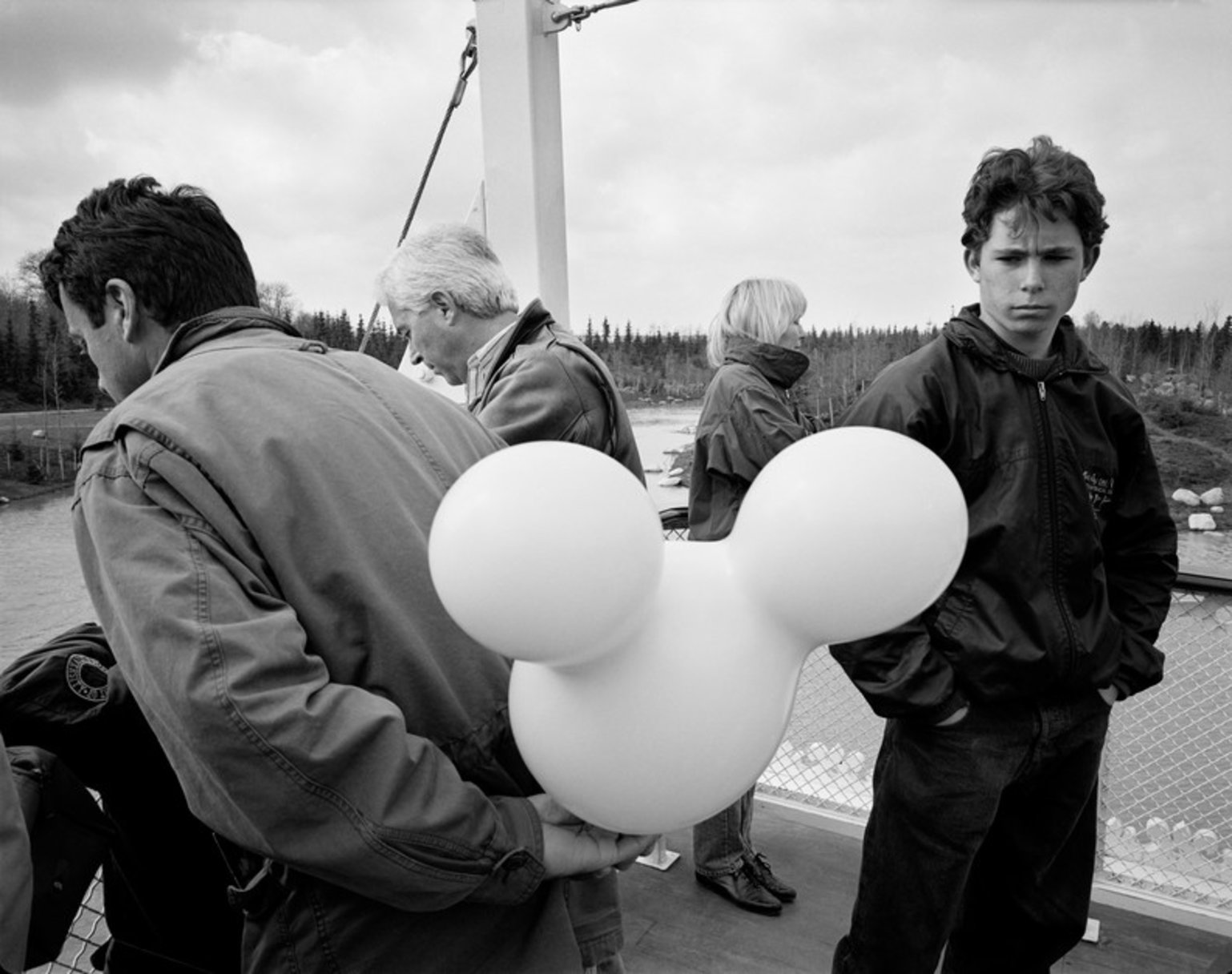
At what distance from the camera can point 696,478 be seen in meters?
1.74

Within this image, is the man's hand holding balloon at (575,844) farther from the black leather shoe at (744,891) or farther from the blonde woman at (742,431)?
the black leather shoe at (744,891)

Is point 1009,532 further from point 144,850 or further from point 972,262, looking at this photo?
point 144,850

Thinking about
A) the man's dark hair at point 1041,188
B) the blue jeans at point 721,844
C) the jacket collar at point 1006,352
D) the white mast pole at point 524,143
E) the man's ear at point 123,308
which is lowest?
the blue jeans at point 721,844

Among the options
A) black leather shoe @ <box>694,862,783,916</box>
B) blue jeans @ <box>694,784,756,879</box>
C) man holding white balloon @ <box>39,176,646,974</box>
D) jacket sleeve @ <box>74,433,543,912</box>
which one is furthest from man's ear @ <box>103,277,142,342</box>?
black leather shoe @ <box>694,862,783,916</box>

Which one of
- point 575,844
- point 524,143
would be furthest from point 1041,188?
point 524,143

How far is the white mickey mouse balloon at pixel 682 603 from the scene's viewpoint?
1.70 feet

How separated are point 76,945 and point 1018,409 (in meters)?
1.69

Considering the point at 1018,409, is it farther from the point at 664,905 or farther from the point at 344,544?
the point at 664,905

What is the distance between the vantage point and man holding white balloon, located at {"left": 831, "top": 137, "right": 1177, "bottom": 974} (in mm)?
1111

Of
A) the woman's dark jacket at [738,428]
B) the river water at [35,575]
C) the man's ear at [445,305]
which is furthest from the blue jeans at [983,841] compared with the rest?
the river water at [35,575]

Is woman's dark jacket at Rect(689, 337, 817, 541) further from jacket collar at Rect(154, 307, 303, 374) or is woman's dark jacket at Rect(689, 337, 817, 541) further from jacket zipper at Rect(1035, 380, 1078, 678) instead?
jacket collar at Rect(154, 307, 303, 374)

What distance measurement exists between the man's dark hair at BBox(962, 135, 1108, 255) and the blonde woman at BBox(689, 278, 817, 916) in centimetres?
59

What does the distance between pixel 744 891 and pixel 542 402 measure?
1192 millimetres

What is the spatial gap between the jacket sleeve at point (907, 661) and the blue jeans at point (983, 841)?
8 centimetres
